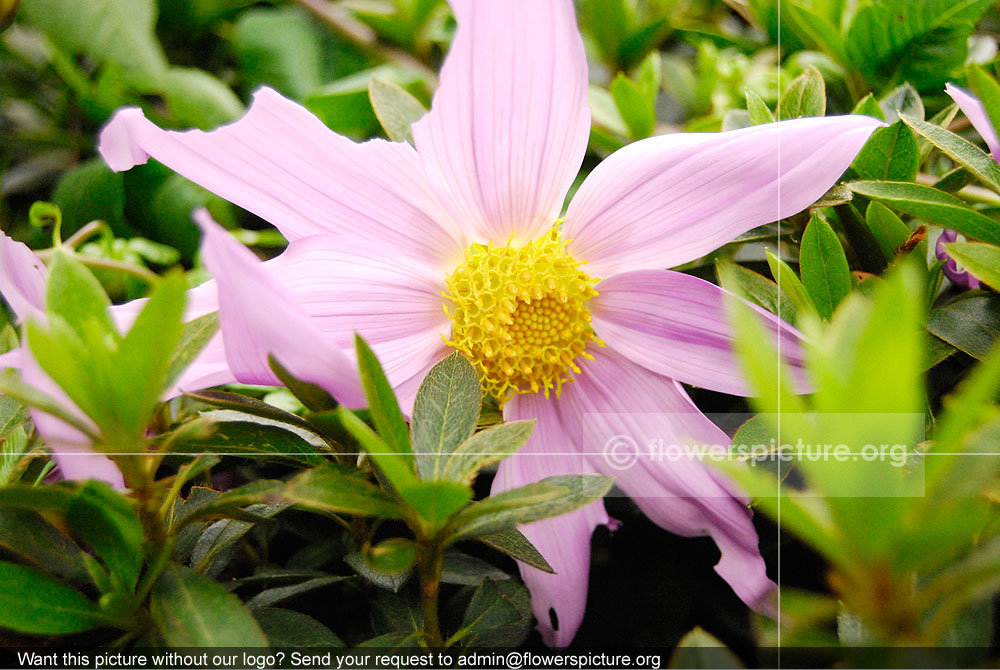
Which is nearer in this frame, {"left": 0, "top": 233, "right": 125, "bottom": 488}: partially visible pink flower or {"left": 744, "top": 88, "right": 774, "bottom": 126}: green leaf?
{"left": 0, "top": 233, "right": 125, "bottom": 488}: partially visible pink flower

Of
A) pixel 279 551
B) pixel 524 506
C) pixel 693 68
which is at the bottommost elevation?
pixel 279 551

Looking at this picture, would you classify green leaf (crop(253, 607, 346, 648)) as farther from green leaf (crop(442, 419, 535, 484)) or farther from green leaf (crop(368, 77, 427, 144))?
green leaf (crop(368, 77, 427, 144))

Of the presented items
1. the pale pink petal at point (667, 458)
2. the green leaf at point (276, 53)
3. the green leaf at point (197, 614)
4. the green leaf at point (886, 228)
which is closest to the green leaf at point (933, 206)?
the green leaf at point (886, 228)

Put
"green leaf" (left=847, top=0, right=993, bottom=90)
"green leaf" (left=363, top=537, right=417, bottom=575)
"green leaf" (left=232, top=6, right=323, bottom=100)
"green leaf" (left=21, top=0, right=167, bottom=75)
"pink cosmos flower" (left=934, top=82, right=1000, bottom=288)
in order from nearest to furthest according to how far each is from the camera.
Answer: "green leaf" (left=363, top=537, right=417, bottom=575), "pink cosmos flower" (left=934, top=82, right=1000, bottom=288), "green leaf" (left=847, top=0, right=993, bottom=90), "green leaf" (left=21, top=0, right=167, bottom=75), "green leaf" (left=232, top=6, right=323, bottom=100)

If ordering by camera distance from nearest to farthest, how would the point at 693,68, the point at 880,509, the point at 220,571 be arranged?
1. the point at 880,509
2. the point at 220,571
3. the point at 693,68

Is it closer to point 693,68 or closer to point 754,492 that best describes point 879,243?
point 754,492

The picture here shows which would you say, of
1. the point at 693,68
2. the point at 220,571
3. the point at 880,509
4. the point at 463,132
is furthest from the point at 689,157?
the point at 693,68

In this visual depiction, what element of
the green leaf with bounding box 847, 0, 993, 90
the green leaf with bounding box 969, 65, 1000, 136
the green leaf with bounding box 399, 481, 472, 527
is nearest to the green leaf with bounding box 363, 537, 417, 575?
the green leaf with bounding box 399, 481, 472, 527

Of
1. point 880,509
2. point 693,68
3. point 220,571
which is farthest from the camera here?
point 693,68
